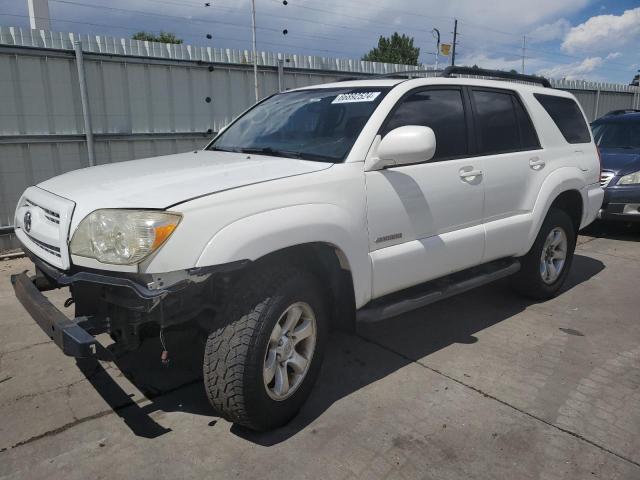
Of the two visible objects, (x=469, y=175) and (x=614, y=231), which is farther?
(x=614, y=231)

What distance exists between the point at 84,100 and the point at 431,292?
5.56 meters

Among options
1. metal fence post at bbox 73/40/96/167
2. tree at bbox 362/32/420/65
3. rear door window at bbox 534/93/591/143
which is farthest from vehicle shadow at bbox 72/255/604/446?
tree at bbox 362/32/420/65

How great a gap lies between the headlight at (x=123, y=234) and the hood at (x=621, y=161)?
699 cm

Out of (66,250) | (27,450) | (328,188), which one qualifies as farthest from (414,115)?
(27,450)

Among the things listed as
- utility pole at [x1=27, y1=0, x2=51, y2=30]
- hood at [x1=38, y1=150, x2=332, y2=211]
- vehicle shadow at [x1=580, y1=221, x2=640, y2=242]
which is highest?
utility pole at [x1=27, y1=0, x2=51, y2=30]

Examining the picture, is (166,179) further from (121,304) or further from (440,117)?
(440,117)

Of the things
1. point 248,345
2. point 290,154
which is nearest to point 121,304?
point 248,345

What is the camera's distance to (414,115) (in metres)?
3.52

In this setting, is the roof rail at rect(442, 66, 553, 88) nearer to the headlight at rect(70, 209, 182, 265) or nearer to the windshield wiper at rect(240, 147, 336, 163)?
the windshield wiper at rect(240, 147, 336, 163)

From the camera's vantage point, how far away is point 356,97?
354 cm

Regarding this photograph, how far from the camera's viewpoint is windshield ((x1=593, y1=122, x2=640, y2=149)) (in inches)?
321

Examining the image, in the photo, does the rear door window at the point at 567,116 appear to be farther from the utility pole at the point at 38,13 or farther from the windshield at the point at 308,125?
the utility pole at the point at 38,13

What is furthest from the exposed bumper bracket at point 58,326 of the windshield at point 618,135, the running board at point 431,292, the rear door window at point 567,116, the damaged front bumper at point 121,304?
the windshield at point 618,135

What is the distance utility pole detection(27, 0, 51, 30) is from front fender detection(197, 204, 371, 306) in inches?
A: 339
